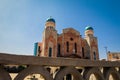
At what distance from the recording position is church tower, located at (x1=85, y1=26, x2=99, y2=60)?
82.3ft

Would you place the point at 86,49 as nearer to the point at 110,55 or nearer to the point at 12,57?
the point at 110,55

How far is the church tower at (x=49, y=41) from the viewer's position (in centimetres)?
2066

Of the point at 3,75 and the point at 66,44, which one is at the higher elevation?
the point at 66,44

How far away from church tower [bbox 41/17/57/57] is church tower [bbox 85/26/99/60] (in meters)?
7.34

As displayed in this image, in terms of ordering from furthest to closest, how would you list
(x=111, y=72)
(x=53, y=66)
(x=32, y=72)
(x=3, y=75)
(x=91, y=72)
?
(x=111, y=72), (x=91, y=72), (x=53, y=66), (x=32, y=72), (x=3, y=75)

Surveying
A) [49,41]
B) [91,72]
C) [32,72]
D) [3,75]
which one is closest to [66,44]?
[49,41]

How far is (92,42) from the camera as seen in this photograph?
83.6ft

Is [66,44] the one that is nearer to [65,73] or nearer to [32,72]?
[65,73]

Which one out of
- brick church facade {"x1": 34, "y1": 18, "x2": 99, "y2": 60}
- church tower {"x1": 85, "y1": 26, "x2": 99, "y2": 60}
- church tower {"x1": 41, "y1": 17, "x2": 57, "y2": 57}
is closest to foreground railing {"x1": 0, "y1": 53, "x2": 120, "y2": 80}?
church tower {"x1": 41, "y1": 17, "x2": 57, "y2": 57}

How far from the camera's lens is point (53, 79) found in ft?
12.7

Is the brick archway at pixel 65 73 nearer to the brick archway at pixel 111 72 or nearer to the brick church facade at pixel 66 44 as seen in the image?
the brick archway at pixel 111 72

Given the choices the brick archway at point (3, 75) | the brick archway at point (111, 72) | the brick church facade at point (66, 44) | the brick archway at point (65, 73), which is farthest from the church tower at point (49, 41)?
the brick archway at point (3, 75)

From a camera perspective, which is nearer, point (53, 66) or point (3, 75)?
point (3, 75)

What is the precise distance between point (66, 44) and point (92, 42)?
19.1ft
